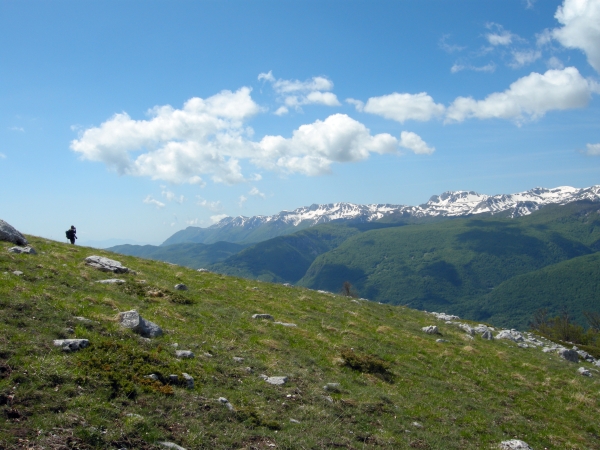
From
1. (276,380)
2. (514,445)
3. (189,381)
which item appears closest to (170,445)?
(189,381)

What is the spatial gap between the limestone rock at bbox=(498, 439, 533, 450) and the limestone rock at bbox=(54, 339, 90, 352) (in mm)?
15130

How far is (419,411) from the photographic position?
623 inches

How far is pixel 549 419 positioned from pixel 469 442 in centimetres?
680

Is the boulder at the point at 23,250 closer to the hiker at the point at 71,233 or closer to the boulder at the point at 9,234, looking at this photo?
the boulder at the point at 9,234

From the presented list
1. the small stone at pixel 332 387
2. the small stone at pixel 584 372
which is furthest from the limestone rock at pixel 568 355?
the small stone at pixel 332 387

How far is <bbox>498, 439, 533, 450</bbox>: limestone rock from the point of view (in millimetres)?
14180

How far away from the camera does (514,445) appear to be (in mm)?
14375

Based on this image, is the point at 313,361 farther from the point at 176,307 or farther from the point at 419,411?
the point at 176,307

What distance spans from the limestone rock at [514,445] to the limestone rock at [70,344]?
15130 millimetres

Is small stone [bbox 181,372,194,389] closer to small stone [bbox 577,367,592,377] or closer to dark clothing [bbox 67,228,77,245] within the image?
small stone [bbox 577,367,592,377]

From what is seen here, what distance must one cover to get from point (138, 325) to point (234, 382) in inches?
187

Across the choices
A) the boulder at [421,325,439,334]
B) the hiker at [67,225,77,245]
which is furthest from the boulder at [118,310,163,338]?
Result: the hiker at [67,225,77,245]

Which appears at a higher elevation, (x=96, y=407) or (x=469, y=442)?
(x=96, y=407)

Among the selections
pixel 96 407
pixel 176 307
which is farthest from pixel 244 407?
pixel 176 307
